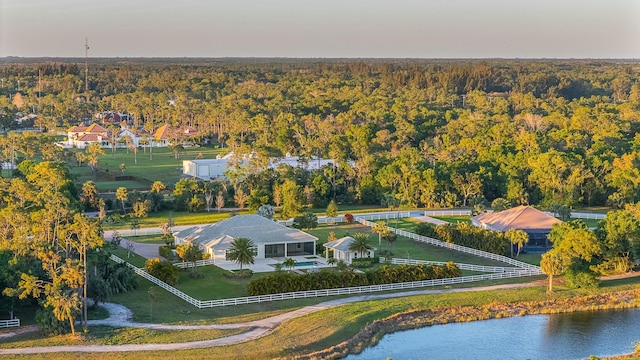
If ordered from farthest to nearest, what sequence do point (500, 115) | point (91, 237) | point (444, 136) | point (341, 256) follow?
point (500, 115)
point (444, 136)
point (341, 256)
point (91, 237)

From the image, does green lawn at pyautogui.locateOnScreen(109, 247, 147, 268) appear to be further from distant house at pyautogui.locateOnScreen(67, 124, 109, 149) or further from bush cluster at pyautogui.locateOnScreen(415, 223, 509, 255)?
distant house at pyautogui.locateOnScreen(67, 124, 109, 149)

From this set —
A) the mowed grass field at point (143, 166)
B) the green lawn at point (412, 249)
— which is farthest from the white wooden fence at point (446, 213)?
the mowed grass field at point (143, 166)

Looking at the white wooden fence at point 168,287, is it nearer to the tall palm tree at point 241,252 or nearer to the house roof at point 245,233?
the tall palm tree at point 241,252

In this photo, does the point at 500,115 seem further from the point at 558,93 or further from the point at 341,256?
the point at 341,256

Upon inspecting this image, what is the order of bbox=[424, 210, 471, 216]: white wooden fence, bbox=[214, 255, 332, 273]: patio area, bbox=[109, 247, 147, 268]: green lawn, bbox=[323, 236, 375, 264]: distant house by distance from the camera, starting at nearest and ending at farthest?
bbox=[214, 255, 332, 273]: patio area, bbox=[109, 247, 147, 268]: green lawn, bbox=[323, 236, 375, 264]: distant house, bbox=[424, 210, 471, 216]: white wooden fence

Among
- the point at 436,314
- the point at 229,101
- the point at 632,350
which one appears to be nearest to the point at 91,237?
the point at 436,314

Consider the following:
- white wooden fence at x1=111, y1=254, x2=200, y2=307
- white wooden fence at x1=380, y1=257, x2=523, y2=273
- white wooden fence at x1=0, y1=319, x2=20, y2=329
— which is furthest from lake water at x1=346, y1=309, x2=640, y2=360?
white wooden fence at x1=0, y1=319, x2=20, y2=329
